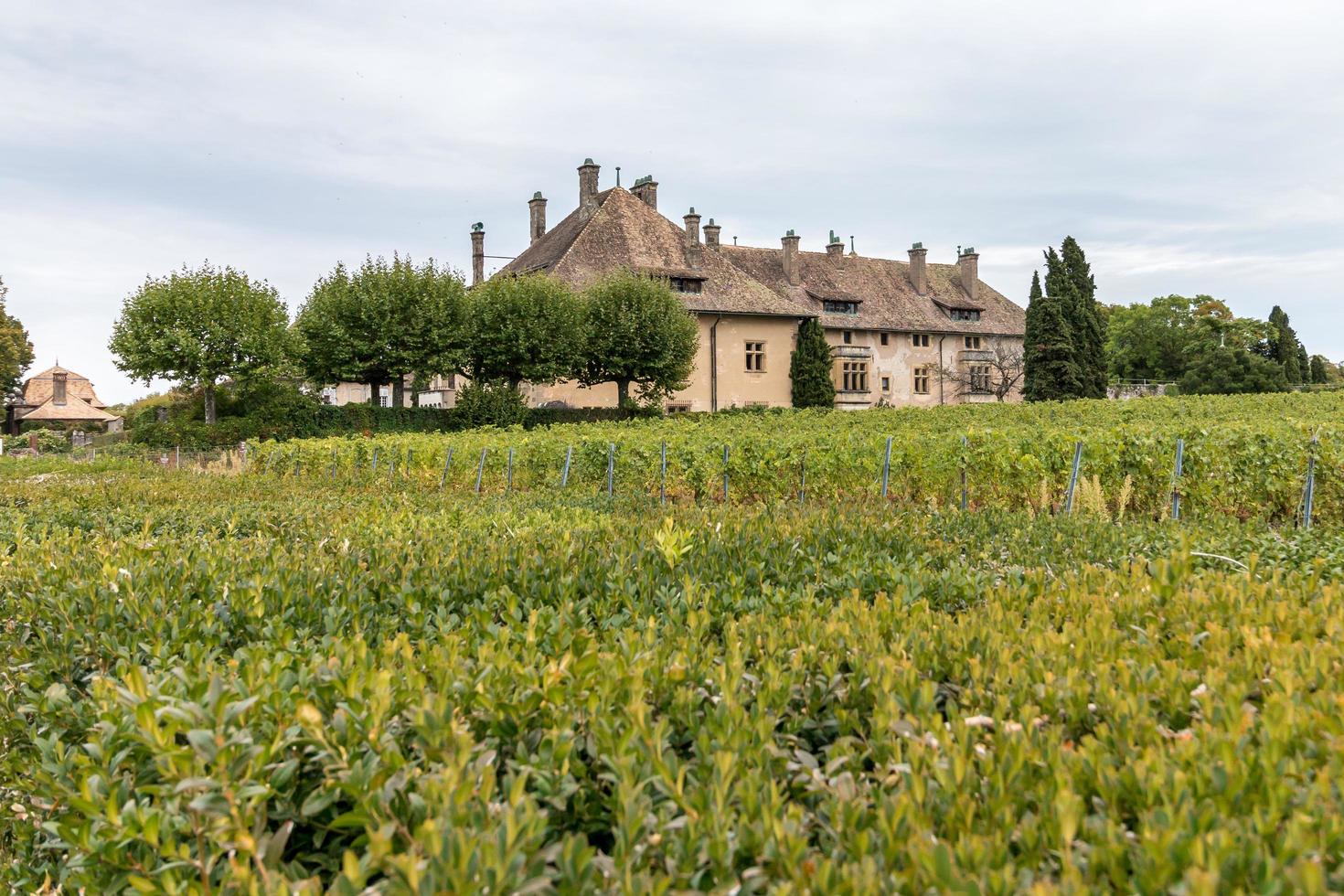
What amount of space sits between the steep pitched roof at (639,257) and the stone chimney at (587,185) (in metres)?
0.46

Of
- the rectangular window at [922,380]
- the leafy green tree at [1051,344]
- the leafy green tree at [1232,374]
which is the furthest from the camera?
the leafy green tree at [1232,374]

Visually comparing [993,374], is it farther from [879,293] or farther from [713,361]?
[713,361]

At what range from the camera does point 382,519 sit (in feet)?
26.8

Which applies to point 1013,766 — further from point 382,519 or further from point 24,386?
point 24,386

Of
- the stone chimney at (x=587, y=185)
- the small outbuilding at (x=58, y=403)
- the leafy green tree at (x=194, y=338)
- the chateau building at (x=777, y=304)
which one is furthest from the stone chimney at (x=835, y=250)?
the small outbuilding at (x=58, y=403)

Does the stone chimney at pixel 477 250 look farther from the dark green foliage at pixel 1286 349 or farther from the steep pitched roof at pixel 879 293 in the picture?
the dark green foliage at pixel 1286 349

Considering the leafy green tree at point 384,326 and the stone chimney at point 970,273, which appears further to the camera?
the stone chimney at point 970,273

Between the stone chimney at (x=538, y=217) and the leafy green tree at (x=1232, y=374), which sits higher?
the stone chimney at (x=538, y=217)

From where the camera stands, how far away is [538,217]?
183ft

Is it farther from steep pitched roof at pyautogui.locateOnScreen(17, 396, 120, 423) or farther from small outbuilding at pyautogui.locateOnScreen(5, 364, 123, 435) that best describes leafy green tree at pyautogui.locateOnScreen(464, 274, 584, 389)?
steep pitched roof at pyautogui.locateOnScreen(17, 396, 120, 423)

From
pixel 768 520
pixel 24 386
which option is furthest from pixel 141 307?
pixel 24 386

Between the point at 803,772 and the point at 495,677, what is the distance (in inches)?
37.9

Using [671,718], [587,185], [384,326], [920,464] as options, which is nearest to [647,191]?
[587,185]

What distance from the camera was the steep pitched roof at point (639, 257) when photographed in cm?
4953
